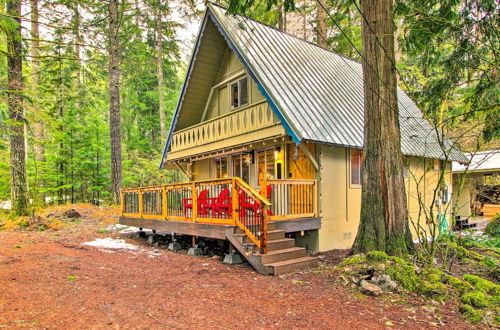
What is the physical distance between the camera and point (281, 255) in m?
7.14

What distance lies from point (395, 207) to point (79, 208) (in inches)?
A: 600

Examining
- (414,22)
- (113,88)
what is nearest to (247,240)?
(414,22)

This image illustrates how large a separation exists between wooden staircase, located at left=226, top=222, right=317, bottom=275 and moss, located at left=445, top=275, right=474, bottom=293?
2670 mm

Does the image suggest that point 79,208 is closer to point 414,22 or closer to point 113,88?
point 113,88

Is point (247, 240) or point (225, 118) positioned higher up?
point (225, 118)

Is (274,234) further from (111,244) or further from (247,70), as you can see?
(111,244)

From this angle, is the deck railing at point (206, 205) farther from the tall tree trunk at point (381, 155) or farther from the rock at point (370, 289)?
the tall tree trunk at point (381, 155)

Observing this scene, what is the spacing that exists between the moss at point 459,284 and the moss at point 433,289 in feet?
1.02

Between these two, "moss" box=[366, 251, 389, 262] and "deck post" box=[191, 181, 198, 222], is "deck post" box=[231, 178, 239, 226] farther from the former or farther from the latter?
"moss" box=[366, 251, 389, 262]

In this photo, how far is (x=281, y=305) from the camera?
16.0ft

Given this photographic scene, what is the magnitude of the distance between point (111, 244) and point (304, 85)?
829 cm

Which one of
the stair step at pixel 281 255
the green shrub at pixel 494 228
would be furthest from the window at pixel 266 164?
the green shrub at pixel 494 228

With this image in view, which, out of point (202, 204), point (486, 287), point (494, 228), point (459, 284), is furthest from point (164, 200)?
point (494, 228)

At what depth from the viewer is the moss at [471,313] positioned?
4453 millimetres
